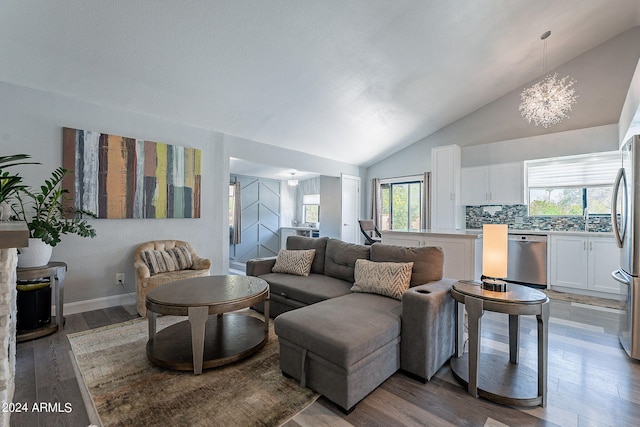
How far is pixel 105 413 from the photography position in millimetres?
1674

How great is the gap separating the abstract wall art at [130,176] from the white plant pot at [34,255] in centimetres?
63

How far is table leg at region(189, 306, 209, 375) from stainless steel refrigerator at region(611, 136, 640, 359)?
11.0 feet

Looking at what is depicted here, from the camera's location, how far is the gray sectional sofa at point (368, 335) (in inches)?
68.1

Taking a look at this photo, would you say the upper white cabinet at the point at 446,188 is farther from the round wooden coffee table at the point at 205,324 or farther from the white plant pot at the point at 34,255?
the white plant pot at the point at 34,255

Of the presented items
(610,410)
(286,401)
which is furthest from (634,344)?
(286,401)

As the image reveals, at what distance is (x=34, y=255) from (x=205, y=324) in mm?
1861

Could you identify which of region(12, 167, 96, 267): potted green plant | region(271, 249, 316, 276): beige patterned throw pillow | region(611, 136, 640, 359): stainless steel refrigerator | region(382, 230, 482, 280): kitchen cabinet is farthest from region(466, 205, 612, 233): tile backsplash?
region(12, 167, 96, 267): potted green plant

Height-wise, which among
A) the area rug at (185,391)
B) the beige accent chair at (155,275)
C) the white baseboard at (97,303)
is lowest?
the area rug at (185,391)

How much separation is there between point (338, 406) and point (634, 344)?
2.49 metres

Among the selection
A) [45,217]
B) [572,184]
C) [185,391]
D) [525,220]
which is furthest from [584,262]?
[45,217]

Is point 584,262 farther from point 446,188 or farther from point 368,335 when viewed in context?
point 368,335

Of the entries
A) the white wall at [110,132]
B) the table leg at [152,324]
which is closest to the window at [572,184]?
the white wall at [110,132]

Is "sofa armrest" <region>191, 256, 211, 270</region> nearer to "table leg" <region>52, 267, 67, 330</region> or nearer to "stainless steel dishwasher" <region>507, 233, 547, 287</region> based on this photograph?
"table leg" <region>52, 267, 67, 330</region>

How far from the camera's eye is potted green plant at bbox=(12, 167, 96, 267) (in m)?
2.69
